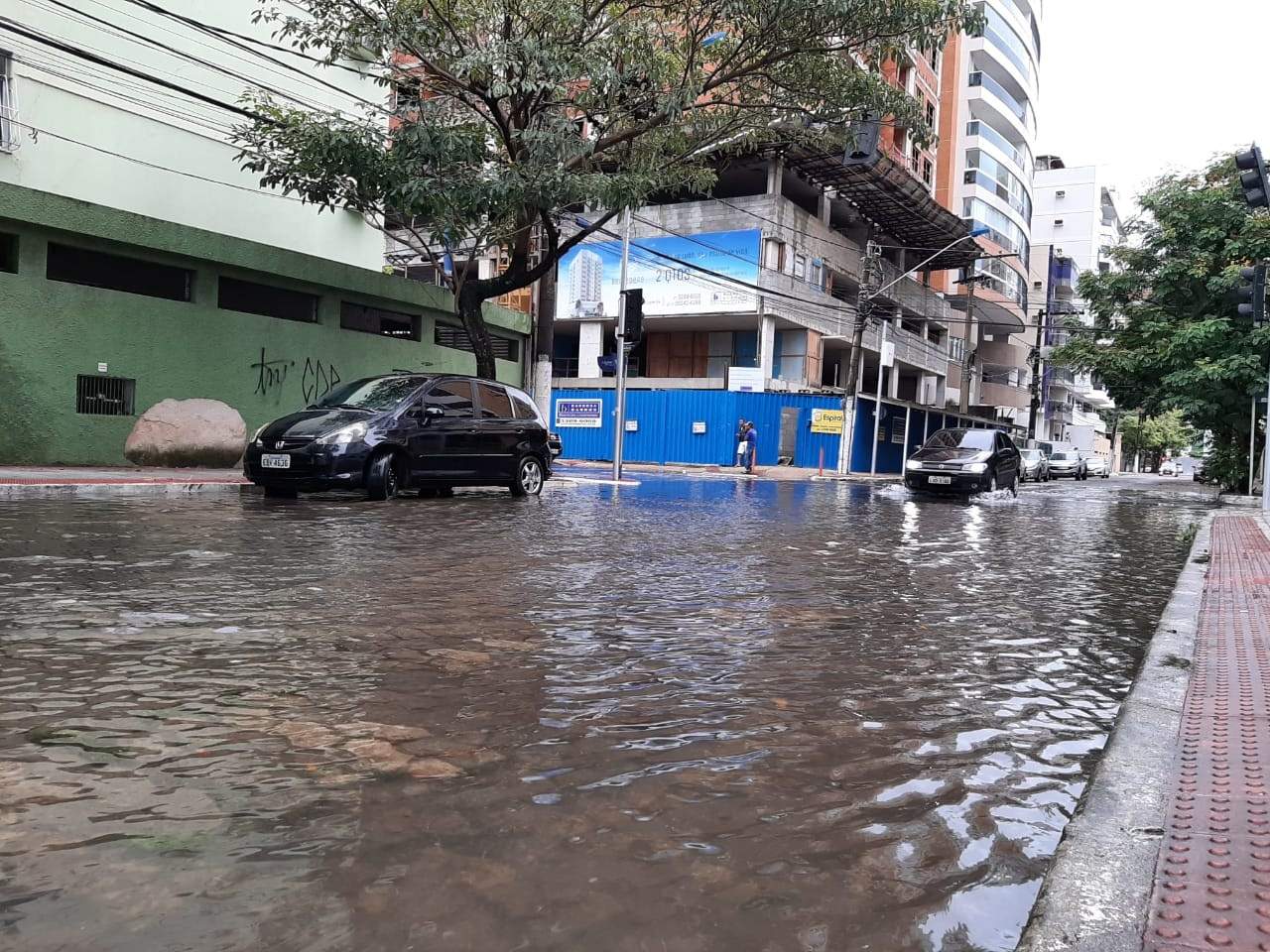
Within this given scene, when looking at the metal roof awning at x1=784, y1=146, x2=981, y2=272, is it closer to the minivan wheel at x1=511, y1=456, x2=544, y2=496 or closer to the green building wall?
the green building wall

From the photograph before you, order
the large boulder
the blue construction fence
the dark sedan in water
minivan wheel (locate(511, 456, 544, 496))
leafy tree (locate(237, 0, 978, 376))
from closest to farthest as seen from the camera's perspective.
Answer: minivan wheel (locate(511, 456, 544, 496)), leafy tree (locate(237, 0, 978, 376)), the large boulder, the dark sedan in water, the blue construction fence

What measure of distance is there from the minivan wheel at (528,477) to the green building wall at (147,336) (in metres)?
6.32

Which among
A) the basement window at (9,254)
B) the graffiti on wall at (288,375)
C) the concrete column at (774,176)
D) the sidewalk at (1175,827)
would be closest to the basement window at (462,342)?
the graffiti on wall at (288,375)

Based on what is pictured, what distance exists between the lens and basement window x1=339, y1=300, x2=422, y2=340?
1950 cm

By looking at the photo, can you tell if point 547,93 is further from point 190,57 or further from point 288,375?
point 288,375

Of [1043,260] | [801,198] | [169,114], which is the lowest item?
[169,114]

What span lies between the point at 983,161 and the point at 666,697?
57582 millimetres

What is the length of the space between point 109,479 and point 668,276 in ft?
79.6

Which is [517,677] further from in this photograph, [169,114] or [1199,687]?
[169,114]

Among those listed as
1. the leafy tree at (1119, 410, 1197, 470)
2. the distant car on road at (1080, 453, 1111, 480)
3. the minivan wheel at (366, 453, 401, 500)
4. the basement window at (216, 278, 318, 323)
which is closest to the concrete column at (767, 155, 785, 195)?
the basement window at (216, 278, 318, 323)

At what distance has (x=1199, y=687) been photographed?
13.5 feet

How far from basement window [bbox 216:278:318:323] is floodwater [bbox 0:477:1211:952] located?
11050 millimetres

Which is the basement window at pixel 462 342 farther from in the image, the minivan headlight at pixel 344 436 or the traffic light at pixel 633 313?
the minivan headlight at pixel 344 436

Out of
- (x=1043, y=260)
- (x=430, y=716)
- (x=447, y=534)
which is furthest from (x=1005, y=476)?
(x=1043, y=260)
